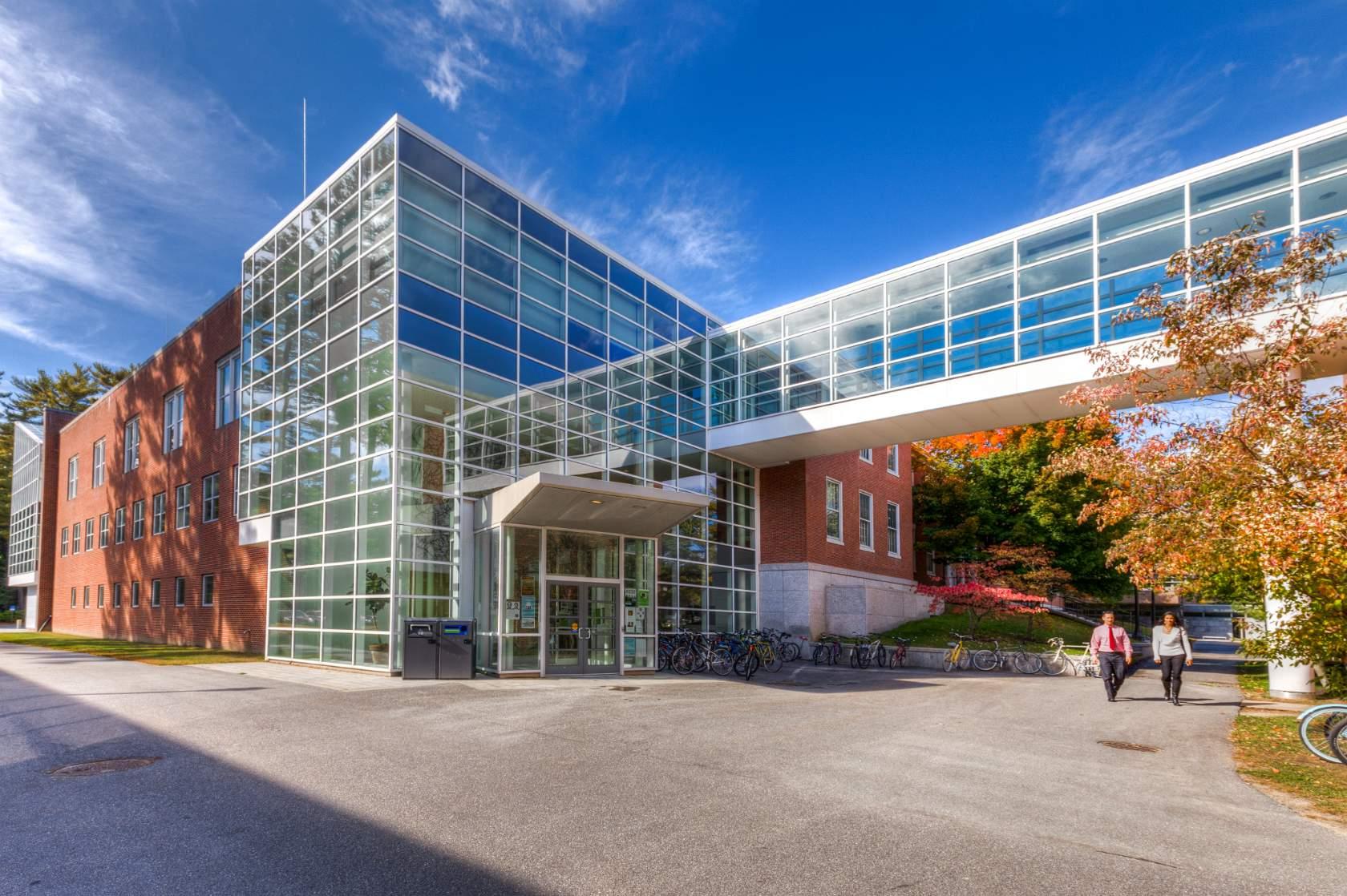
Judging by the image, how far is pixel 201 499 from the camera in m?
27.0

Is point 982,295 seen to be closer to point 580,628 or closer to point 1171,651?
point 1171,651

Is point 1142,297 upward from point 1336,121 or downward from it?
downward

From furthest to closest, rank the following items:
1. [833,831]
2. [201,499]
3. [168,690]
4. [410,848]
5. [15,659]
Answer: [201,499]
[15,659]
[168,690]
[833,831]
[410,848]

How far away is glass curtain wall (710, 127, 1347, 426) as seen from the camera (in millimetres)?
16609

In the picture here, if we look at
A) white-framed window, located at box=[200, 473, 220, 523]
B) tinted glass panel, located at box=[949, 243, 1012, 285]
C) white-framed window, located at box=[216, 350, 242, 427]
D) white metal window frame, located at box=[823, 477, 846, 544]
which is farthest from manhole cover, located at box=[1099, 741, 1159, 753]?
white-framed window, located at box=[200, 473, 220, 523]

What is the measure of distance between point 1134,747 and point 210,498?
26.3 m

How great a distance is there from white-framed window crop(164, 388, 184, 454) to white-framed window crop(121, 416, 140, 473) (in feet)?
11.6

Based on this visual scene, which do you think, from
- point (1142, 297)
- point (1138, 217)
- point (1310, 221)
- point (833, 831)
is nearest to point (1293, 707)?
point (1142, 297)

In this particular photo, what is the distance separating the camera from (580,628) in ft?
61.5

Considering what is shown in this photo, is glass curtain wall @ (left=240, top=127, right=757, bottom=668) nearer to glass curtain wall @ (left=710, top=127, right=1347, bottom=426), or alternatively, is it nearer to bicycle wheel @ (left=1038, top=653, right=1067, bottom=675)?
glass curtain wall @ (left=710, top=127, right=1347, bottom=426)

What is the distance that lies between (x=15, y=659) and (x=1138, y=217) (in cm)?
3009

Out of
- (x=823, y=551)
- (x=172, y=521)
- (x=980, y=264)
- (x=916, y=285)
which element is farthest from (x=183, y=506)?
(x=980, y=264)

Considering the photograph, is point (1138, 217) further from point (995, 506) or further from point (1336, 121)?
point (995, 506)

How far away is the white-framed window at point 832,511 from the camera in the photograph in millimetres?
Answer: 28797
